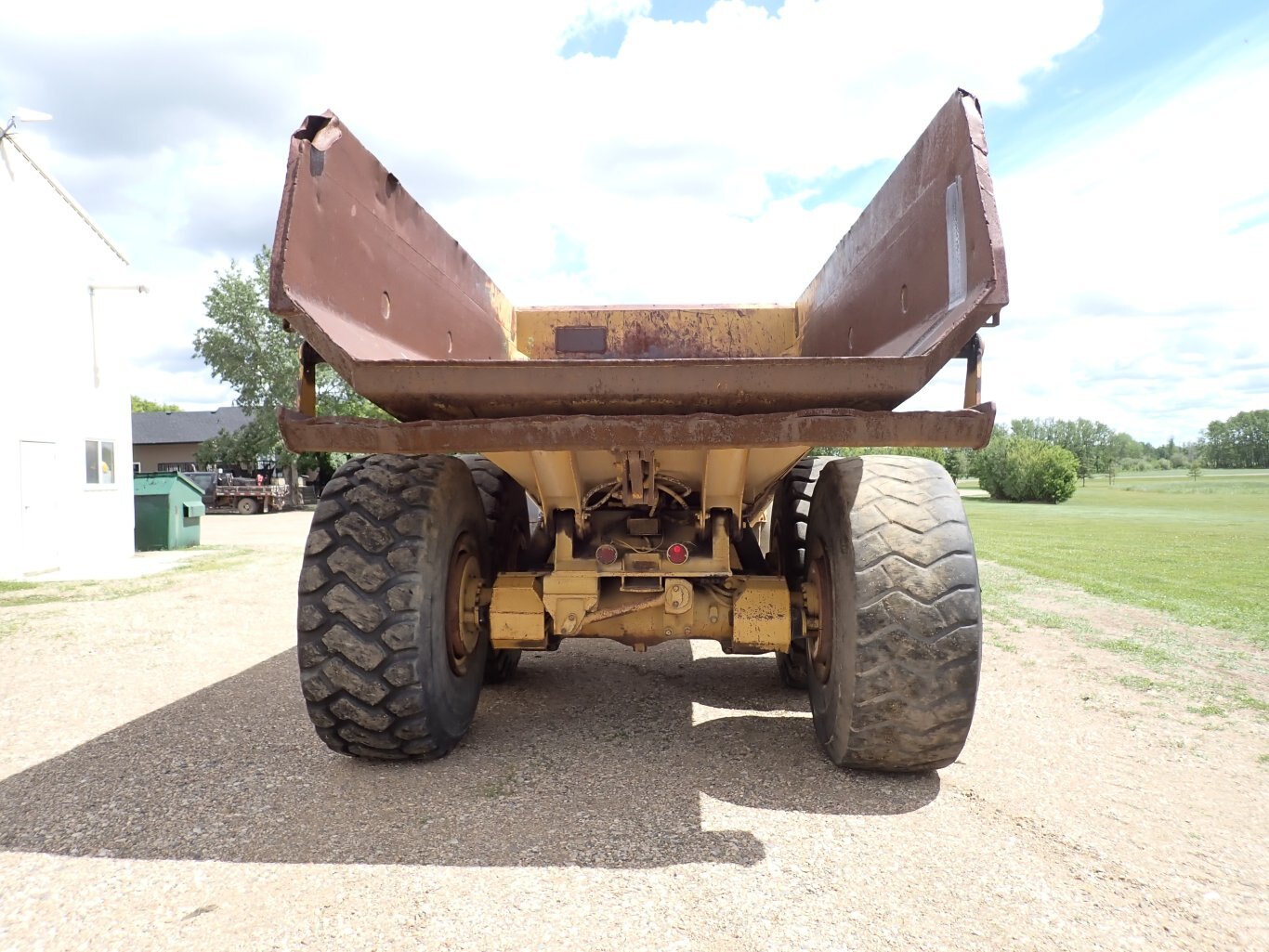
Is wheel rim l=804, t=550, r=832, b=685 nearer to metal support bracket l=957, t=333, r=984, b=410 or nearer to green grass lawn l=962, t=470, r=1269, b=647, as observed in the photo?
metal support bracket l=957, t=333, r=984, b=410

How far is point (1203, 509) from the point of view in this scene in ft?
82.0

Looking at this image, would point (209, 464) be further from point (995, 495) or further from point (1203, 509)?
point (1203, 509)

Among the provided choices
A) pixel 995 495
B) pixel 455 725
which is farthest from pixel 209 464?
pixel 455 725

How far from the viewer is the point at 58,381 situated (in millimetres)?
12203

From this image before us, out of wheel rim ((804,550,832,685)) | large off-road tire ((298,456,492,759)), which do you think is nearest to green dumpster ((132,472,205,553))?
large off-road tire ((298,456,492,759))

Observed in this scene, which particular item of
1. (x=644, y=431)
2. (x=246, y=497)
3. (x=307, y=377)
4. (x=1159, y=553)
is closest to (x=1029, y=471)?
(x=1159, y=553)

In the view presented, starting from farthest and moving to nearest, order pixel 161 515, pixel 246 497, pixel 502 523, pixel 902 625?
pixel 246 497
pixel 161 515
pixel 502 523
pixel 902 625

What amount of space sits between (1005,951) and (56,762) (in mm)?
4007

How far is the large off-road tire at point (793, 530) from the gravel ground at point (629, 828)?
168mm

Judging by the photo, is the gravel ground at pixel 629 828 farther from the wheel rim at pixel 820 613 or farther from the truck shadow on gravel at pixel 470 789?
the wheel rim at pixel 820 613

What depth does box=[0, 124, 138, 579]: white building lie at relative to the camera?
10984 mm

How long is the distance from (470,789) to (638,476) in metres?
1.44

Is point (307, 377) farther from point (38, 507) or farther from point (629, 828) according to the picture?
point (38, 507)

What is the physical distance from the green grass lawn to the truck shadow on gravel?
17.0 ft
